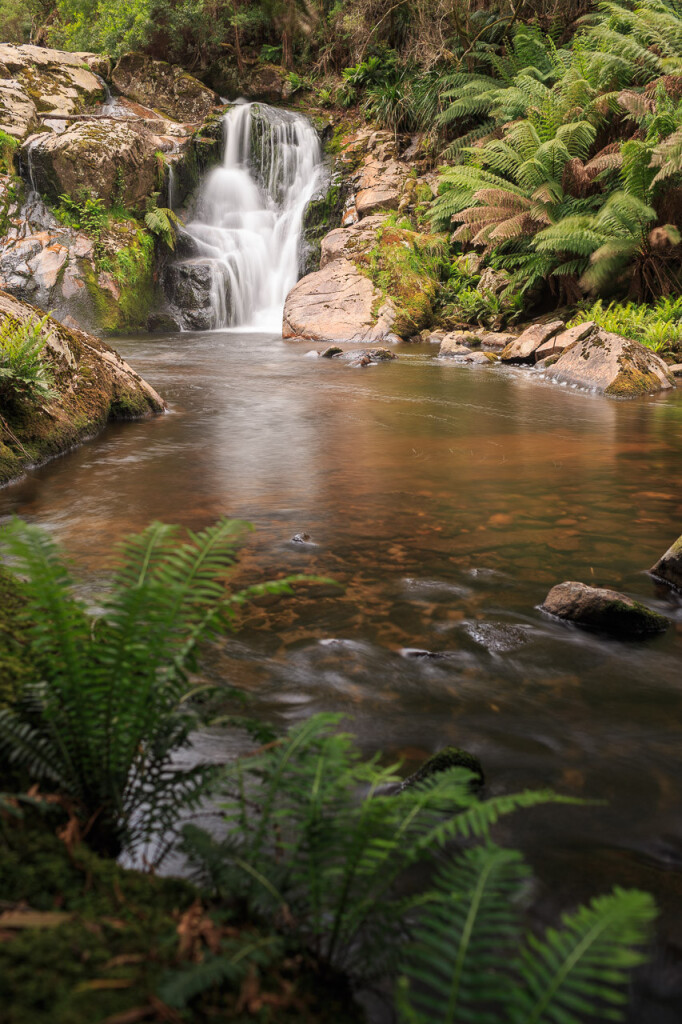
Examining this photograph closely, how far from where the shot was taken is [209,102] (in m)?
23.7

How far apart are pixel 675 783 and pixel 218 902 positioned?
1392mm

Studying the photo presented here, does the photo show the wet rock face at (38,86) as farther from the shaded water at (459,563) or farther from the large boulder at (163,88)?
the shaded water at (459,563)

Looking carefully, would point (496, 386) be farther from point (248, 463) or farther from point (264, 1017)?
point (264, 1017)

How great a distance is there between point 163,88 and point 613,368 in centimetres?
2127

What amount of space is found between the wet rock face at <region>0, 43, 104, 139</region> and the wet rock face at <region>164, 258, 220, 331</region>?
5135 mm

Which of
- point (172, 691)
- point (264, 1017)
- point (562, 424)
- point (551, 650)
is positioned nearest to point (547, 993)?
point (264, 1017)

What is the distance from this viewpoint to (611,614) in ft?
9.49

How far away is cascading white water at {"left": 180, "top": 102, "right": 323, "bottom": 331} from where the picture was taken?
58.8 feet

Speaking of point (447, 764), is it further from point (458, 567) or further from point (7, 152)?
point (7, 152)

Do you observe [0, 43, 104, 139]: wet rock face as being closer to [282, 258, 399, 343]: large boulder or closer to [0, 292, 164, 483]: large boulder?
[282, 258, 399, 343]: large boulder

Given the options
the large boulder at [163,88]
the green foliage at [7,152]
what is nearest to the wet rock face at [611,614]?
the green foliage at [7,152]

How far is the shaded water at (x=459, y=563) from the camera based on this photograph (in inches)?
79.8

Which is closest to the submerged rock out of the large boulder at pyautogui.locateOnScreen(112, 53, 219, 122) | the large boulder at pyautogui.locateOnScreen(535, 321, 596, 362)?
the large boulder at pyautogui.locateOnScreen(535, 321, 596, 362)

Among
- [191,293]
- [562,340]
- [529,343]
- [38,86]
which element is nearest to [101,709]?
[562,340]
